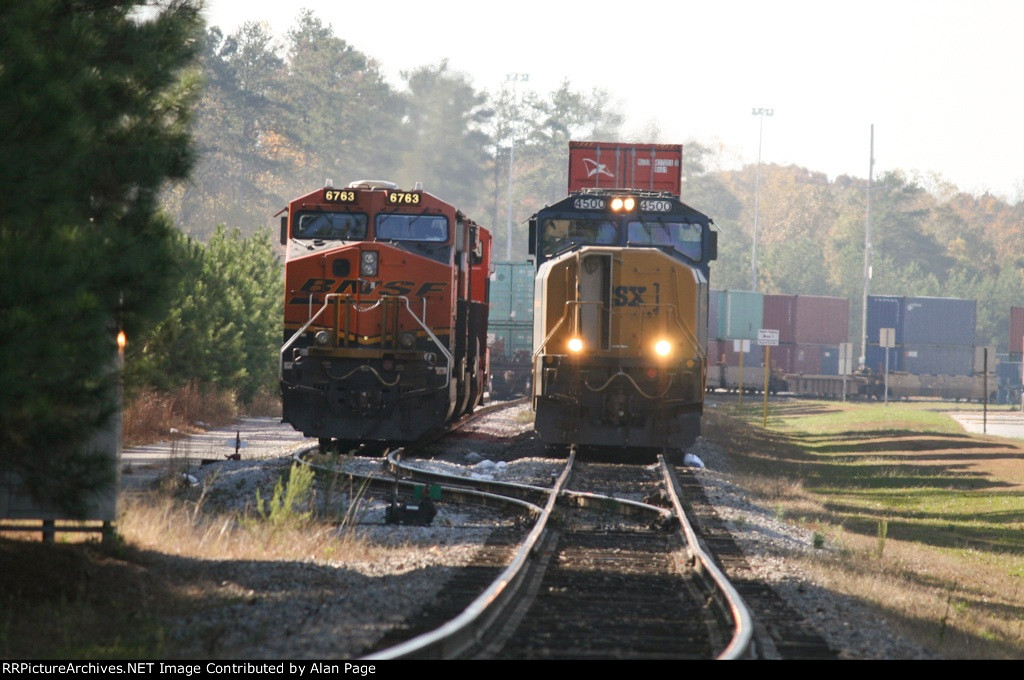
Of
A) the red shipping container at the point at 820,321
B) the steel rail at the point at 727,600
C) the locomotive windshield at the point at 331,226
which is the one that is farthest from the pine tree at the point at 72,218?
the red shipping container at the point at 820,321

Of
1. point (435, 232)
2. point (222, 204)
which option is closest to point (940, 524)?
point (435, 232)

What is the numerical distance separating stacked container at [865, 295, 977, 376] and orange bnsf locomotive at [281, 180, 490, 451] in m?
52.2

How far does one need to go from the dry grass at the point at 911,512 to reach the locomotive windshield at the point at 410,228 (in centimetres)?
582

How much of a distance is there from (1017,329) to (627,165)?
54764 millimetres


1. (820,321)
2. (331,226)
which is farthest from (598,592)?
(820,321)

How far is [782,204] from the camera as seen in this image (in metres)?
132

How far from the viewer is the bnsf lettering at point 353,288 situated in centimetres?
1780

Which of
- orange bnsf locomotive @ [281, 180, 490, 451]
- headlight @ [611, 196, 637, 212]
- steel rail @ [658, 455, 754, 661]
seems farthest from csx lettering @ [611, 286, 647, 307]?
steel rail @ [658, 455, 754, 661]

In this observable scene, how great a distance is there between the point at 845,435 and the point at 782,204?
102 meters

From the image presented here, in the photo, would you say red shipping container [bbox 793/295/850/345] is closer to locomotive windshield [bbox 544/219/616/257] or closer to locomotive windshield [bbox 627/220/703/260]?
locomotive windshield [bbox 627/220/703/260]

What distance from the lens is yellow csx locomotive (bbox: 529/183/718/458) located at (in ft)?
55.2

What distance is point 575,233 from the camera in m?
18.5

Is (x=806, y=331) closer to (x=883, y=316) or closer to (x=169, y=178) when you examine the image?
(x=883, y=316)

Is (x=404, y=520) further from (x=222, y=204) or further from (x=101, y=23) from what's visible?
(x=222, y=204)
